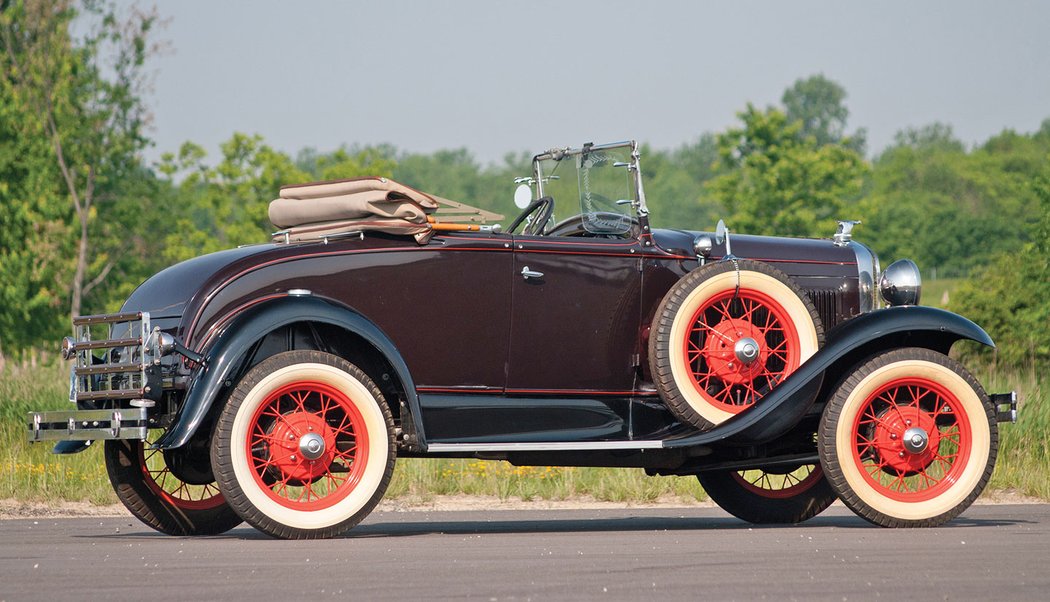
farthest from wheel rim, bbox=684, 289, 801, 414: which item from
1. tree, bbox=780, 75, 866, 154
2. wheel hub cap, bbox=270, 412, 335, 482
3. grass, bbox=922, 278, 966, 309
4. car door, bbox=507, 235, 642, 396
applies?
tree, bbox=780, 75, 866, 154

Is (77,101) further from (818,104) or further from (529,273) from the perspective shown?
(818,104)

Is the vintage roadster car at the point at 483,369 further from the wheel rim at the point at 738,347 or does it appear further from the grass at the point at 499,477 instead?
the grass at the point at 499,477

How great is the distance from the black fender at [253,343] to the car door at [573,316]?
31.7 inches

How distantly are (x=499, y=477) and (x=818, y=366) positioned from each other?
425 centimetres

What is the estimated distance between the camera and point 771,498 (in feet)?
29.2

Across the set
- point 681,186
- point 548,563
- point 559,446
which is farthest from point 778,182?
point 681,186

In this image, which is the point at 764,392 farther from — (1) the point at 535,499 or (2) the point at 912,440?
(1) the point at 535,499

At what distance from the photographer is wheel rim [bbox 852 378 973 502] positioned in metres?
7.65

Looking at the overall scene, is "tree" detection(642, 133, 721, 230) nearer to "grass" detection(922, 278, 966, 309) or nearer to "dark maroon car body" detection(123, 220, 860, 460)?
"grass" detection(922, 278, 966, 309)

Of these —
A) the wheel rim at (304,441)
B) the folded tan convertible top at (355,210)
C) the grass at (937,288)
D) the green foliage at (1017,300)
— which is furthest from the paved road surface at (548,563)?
the grass at (937,288)

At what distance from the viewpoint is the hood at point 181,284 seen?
7.27 meters

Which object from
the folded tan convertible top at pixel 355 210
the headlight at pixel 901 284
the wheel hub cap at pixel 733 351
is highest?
the folded tan convertible top at pixel 355 210

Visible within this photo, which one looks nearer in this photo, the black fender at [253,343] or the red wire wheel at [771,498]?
the black fender at [253,343]

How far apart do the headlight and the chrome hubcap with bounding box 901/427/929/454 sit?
1077mm
